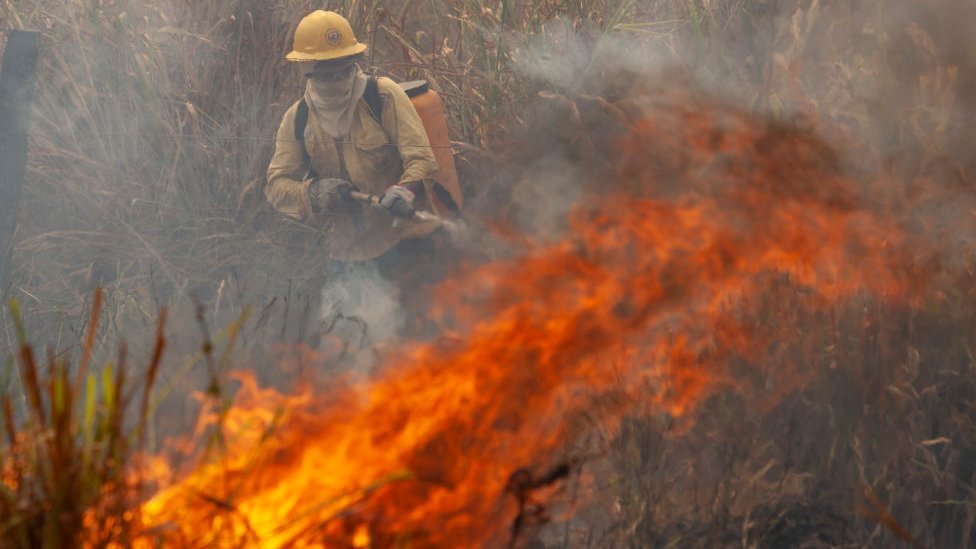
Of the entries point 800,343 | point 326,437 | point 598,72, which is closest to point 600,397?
point 800,343

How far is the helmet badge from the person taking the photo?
5.76 metres

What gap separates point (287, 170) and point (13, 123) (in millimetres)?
1927

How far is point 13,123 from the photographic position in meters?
6.84

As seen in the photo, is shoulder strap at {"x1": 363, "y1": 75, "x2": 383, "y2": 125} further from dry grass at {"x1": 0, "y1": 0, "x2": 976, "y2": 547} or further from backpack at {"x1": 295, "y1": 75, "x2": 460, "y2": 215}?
dry grass at {"x1": 0, "y1": 0, "x2": 976, "y2": 547}

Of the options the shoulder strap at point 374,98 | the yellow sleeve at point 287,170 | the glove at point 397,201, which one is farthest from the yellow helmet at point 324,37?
the glove at point 397,201

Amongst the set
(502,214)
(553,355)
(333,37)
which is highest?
(333,37)

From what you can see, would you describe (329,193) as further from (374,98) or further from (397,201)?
(374,98)

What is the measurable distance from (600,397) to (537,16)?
148 inches

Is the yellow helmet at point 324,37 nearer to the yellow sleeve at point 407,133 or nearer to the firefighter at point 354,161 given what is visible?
the firefighter at point 354,161

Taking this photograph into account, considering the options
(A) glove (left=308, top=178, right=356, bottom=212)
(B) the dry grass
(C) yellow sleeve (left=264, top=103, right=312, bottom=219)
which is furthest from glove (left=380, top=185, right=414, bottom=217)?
(B) the dry grass

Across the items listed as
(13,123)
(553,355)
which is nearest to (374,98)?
(553,355)

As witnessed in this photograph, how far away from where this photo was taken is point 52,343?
6.99m

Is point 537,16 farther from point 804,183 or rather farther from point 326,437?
point 326,437

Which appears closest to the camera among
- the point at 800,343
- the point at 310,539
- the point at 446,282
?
the point at 310,539
